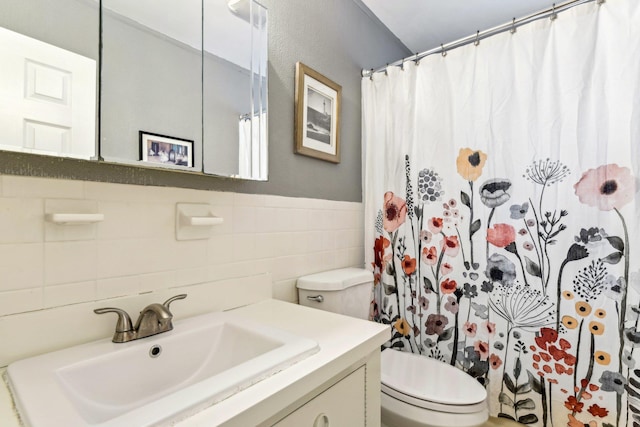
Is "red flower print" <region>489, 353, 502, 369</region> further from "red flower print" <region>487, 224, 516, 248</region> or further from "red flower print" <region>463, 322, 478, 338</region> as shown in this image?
"red flower print" <region>487, 224, 516, 248</region>

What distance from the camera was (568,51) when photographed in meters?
1.35

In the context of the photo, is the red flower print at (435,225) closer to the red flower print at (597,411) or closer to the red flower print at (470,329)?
the red flower print at (470,329)

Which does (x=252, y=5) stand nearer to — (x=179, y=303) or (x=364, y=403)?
(x=179, y=303)

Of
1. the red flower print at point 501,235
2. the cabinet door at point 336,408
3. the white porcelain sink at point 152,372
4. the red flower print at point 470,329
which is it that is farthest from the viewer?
the red flower print at point 470,329

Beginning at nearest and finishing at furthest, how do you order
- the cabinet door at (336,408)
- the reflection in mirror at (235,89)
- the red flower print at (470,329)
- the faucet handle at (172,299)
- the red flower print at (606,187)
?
the cabinet door at (336,408), the faucet handle at (172,299), the reflection in mirror at (235,89), the red flower print at (606,187), the red flower print at (470,329)

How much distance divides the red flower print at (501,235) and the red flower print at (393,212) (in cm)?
43

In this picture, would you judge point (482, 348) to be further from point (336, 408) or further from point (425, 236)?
point (336, 408)

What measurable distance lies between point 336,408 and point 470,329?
1.06m

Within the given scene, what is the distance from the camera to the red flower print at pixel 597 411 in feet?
4.28

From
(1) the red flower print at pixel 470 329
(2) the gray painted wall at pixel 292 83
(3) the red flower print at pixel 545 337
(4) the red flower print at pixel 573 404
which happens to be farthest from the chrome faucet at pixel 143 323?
(4) the red flower print at pixel 573 404

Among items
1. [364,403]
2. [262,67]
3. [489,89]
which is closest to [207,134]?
[262,67]

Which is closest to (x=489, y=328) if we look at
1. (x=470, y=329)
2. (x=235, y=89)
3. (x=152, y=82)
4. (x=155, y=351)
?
(x=470, y=329)

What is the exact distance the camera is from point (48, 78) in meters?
0.78

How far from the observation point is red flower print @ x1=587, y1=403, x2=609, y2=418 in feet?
4.28
